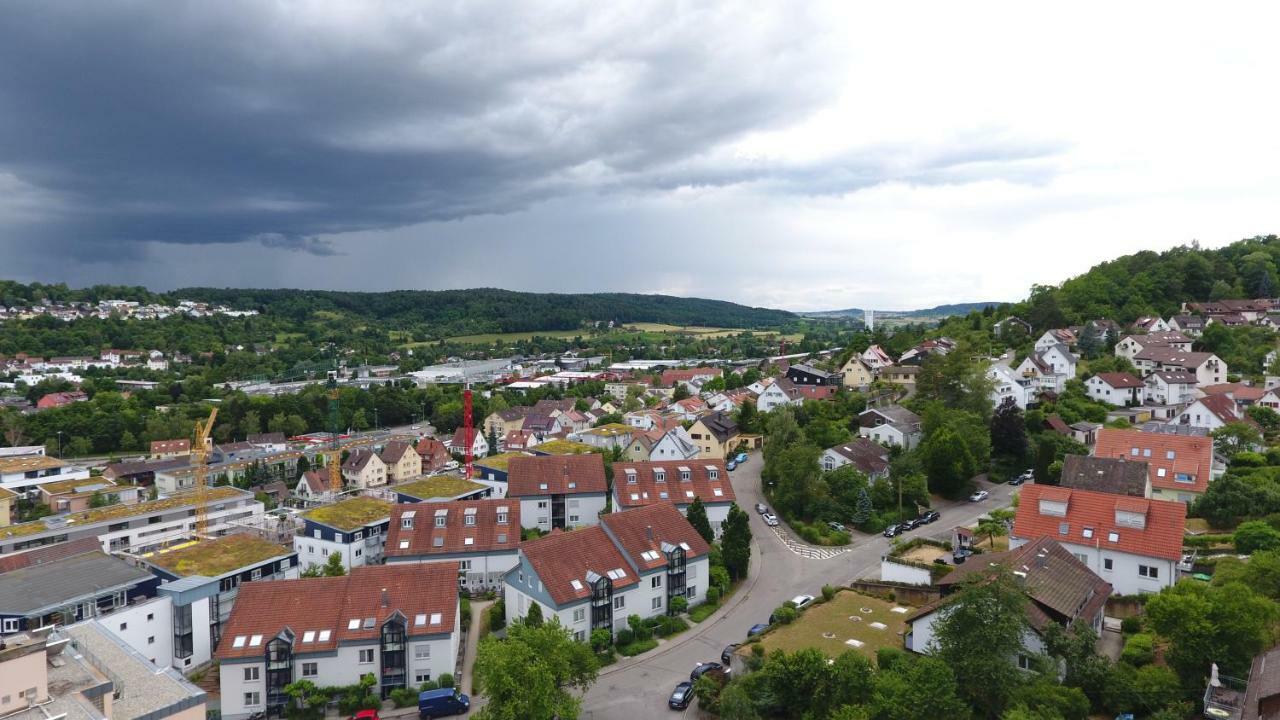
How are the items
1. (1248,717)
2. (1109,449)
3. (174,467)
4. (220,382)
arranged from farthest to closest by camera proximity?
(220,382)
(174,467)
(1109,449)
(1248,717)

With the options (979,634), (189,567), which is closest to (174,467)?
(189,567)

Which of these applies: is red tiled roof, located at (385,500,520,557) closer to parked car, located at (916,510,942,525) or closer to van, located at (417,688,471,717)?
van, located at (417,688,471,717)

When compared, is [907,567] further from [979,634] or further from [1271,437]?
[1271,437]

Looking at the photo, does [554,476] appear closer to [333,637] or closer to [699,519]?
[699,519]

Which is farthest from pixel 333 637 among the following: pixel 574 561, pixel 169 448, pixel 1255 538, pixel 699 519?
pixel 169 448

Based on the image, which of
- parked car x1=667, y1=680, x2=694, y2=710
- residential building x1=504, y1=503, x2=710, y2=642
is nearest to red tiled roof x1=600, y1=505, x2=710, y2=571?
residential building x1=504, y1=503, x2=710, y2=642

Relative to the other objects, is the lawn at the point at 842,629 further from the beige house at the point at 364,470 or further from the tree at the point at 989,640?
the beige house at the point at 364,470
